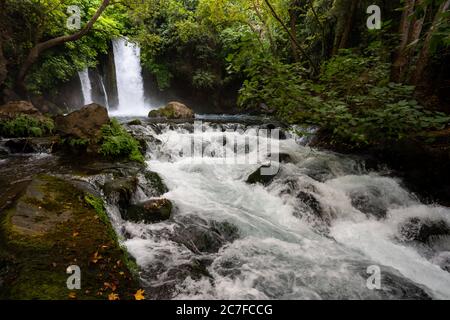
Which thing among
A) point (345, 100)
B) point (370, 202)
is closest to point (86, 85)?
point (345, 100)

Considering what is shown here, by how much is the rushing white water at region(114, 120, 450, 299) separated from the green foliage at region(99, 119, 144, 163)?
0.60m

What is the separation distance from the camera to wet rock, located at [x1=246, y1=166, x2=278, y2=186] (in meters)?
6.86

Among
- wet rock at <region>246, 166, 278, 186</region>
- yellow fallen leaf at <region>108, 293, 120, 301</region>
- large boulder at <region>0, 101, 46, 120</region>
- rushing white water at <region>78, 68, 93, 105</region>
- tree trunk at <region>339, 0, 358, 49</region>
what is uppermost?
tree trunk at <region>339, 0, 358, 49</region>

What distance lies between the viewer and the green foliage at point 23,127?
8.34m

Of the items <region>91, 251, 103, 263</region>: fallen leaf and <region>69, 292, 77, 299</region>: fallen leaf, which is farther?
<region>91, 251, 103, 263</region>: fallen leaf

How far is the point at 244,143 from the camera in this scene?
9758 millimetres

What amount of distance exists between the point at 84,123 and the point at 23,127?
2.51 m

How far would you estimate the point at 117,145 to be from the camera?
7008mm

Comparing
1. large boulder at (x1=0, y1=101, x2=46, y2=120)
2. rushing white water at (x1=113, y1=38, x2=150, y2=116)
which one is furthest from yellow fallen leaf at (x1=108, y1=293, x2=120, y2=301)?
rushing white water at (x1=113, y1=38, x2=150, y2=116)

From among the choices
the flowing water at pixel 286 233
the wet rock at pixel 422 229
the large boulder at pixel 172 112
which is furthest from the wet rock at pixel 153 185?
the large boulder at pixel 172 112

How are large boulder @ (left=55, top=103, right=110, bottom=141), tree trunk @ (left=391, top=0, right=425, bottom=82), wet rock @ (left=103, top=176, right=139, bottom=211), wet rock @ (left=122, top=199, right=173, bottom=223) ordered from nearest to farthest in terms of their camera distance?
wet rock @ (left=122, top=199, right=173, bottom=223)
wet rock @ (left=103, top=176, right=139, bottom=211)
tree trunk @ (left=391, top=0, right=425, bottom=82)
large boulder @ (left=55, top=103, right=110, bottom=141)

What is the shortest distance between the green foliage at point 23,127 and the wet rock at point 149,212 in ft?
18.6

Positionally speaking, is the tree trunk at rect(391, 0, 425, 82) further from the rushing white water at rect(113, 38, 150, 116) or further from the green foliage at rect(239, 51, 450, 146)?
the rushing white water at rect(113, 38, 150, 116)
